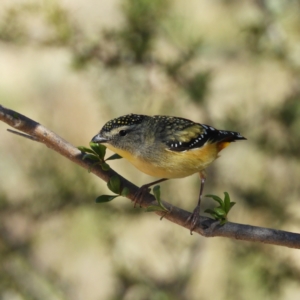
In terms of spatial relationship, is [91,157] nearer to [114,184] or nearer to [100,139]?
[114,184]

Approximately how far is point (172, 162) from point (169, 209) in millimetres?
641

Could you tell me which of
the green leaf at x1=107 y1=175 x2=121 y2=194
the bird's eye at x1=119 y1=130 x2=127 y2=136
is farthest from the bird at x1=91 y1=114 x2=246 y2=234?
the green leaf at x1=107 y1=175 x2=121 y2=194

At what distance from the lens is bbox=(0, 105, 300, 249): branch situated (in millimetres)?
1812

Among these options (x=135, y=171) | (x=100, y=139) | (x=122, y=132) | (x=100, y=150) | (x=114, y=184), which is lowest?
(x=114, y=184)

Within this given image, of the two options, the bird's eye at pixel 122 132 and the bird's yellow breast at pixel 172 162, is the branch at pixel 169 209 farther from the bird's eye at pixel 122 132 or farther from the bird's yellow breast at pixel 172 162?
the bird's eye at pixel 122 132

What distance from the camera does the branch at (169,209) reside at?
181cm

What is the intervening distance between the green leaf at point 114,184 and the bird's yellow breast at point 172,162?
64cm

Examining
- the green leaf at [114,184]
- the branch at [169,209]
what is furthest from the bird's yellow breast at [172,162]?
the green leaf at [114,184]

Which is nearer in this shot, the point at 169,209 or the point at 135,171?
the point at 169,209

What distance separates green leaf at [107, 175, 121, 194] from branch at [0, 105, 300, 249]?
0.15 feet

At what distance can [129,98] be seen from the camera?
3617mm

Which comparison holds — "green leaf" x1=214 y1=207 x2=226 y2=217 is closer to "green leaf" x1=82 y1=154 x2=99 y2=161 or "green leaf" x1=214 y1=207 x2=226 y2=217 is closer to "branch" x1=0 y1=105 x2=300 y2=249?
"branch" x1=0 y1=105 x2=300 y2=249

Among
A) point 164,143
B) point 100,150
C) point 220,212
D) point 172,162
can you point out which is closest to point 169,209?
point 220,212

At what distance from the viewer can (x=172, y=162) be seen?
8.46ft
